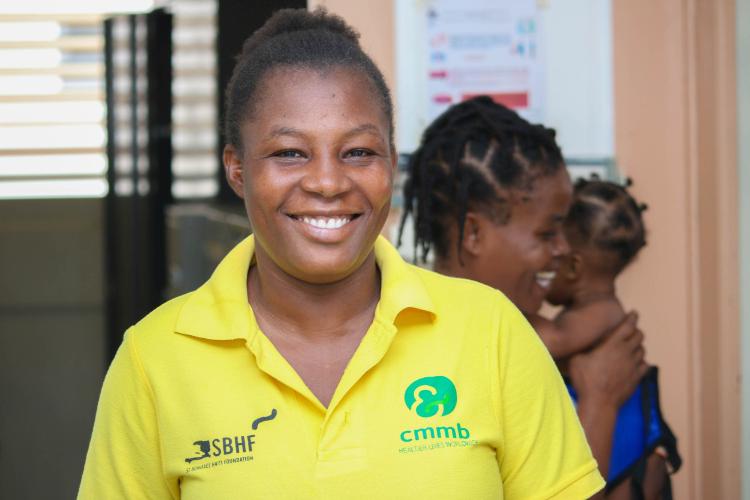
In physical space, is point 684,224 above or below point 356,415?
above

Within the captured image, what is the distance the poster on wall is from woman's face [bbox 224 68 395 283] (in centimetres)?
148

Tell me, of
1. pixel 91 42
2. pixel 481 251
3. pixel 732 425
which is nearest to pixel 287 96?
pixel 481 251

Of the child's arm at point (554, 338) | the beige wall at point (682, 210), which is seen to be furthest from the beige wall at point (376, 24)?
the child's arm at point (554, 338)

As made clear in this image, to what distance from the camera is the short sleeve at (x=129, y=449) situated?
174cm

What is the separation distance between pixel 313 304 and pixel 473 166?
2.74 ft

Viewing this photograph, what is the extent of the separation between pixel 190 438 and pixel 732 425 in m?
2.10

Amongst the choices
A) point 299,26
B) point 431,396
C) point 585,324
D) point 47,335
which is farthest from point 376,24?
point 47,335

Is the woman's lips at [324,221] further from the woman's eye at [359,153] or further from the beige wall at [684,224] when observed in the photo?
the beige wall at [684,224]

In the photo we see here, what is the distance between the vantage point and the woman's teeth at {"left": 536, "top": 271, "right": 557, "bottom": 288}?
2.61 m

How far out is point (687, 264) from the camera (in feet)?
11.0

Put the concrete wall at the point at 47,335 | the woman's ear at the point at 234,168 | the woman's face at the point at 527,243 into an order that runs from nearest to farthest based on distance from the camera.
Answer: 1. the woman's ear at the point at 234,168
2. the woman's face at the point at 527,243
3. the concrete wall at the point at 47,335

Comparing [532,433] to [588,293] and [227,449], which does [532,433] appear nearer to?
[227,449]

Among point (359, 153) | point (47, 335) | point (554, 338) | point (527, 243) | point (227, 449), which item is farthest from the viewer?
point (47, 335)

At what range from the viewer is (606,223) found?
2.86m
